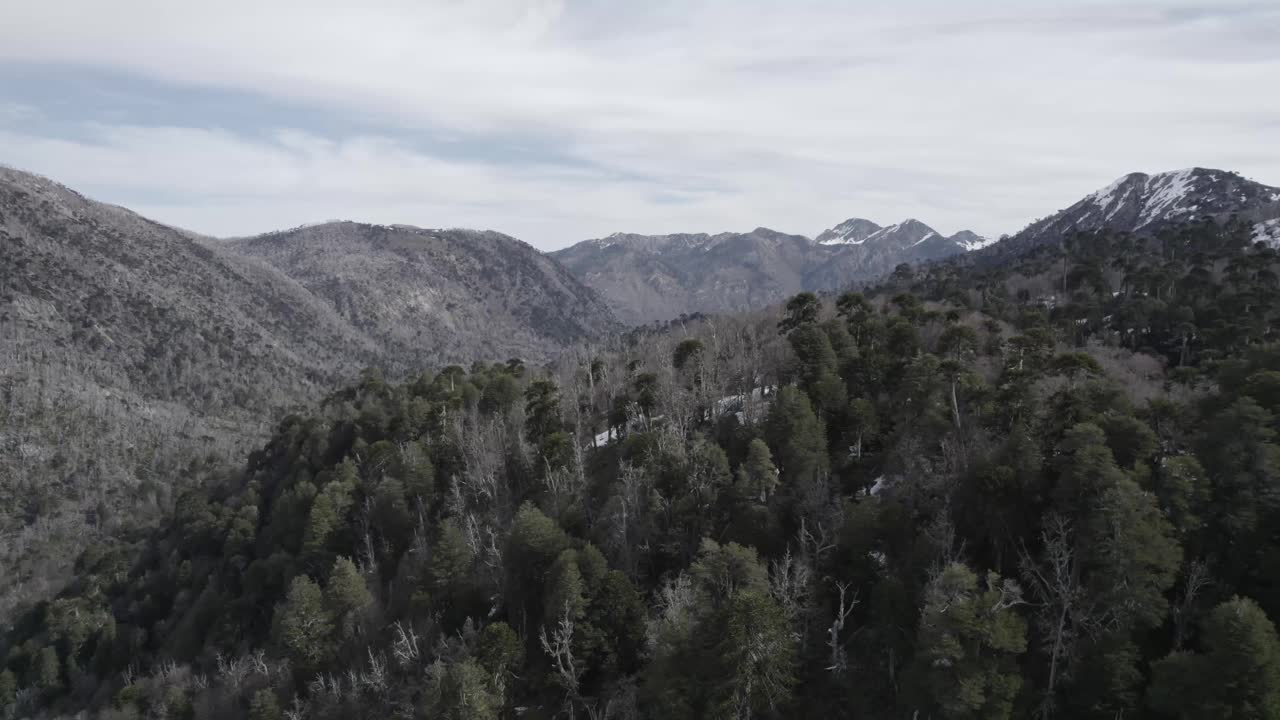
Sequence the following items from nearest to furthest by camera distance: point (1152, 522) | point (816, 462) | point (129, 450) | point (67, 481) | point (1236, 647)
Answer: point (1236, 647) < point (1152, 522) < point (816, 462) < point (67, 481) < point (129, 450)

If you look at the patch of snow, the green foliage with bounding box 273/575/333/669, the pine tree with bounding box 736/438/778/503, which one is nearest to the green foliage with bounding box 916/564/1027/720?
the pine tree with bounding box 736/438/778/503

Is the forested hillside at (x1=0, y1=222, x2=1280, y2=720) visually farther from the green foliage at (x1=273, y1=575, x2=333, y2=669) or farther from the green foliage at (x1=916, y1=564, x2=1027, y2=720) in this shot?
the green foliage at (x1=273, y1=575, x2=333, y2=669)

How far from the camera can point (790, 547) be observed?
153 ft

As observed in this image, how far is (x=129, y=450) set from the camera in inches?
7082

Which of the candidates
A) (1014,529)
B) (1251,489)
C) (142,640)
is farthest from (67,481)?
(1251,489)

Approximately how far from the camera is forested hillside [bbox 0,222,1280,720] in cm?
3206

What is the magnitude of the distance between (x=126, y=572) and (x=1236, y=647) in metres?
123

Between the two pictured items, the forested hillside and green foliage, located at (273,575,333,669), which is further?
green foliage, located at (273,575,333,669)

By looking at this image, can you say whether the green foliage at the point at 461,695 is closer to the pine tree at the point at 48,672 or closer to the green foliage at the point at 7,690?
the pine tree at the point at 48,672

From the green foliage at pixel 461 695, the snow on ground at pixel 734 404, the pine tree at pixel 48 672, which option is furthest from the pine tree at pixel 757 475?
the pine tree at pixel 48 672

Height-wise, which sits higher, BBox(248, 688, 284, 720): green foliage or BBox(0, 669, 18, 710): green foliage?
BBox(248, 688, 284, 720): green foliage

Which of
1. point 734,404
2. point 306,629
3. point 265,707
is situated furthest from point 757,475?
point 265,707

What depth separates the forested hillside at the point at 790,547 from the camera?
32.1m

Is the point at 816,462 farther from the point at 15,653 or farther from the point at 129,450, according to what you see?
the point at 129,450
